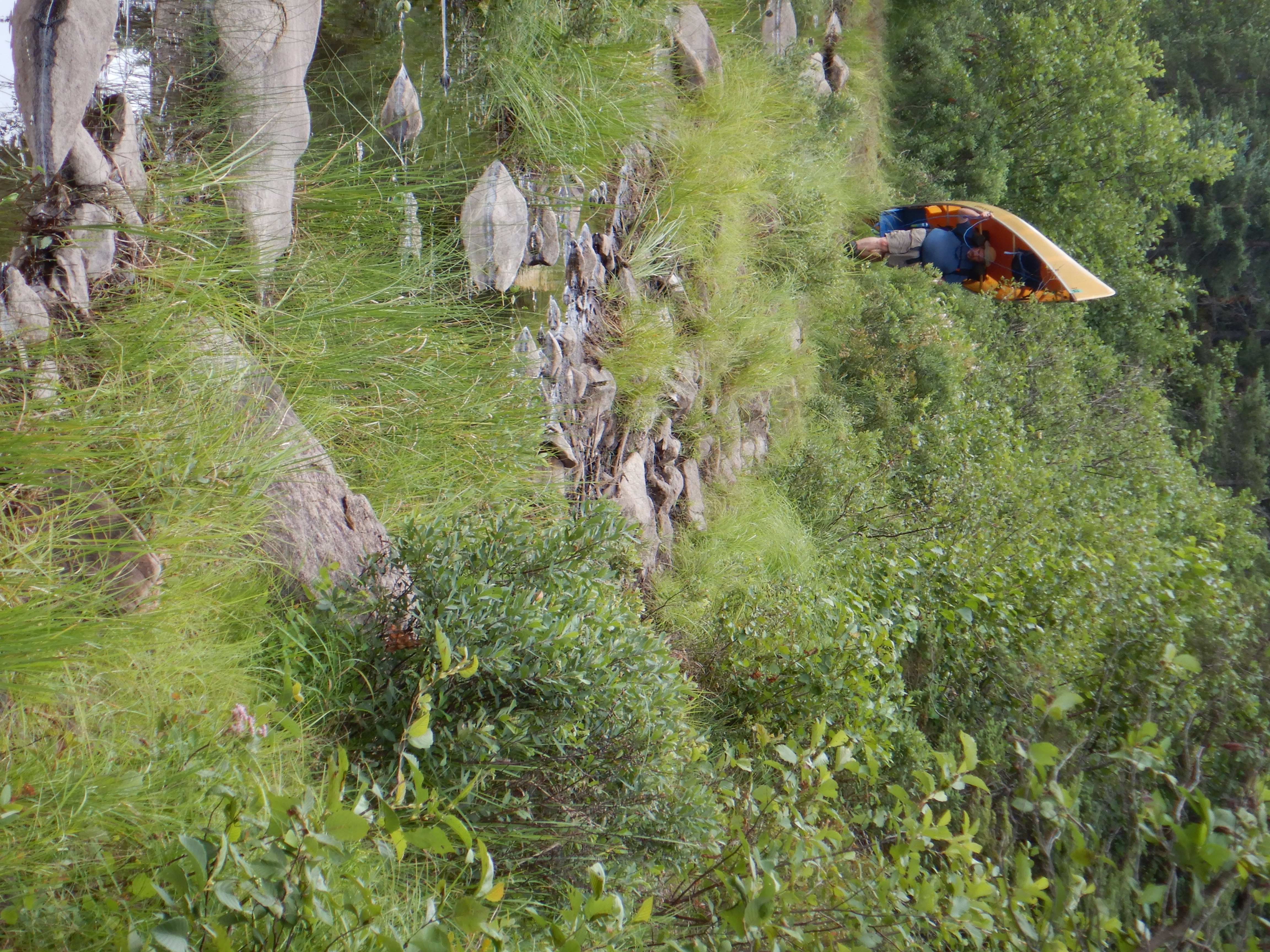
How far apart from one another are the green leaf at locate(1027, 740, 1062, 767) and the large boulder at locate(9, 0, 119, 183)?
1958 millimetres

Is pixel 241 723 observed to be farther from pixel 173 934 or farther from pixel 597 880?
pixel 597 880

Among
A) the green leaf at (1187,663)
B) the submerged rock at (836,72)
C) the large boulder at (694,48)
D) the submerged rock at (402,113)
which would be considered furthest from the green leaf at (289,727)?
the submerged rock at (836,72)

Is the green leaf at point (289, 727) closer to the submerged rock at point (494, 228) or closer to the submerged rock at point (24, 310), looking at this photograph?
the submerged rock at point (24, 310)

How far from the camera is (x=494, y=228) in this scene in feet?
8.02

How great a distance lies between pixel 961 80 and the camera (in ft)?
22.4

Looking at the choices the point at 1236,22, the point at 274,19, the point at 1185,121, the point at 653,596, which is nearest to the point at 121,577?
the point at 274,19

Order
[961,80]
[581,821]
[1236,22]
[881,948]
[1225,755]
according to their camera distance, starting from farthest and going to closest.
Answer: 1. [1236,22]
2. [961,80]
3. [1225,755]
4. [581,821]
5. [881,948]

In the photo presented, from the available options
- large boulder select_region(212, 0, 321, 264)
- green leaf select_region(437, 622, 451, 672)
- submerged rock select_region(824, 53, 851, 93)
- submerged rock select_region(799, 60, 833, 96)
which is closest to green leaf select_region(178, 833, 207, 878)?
green leaf select_region(437, 622, 451, 672)

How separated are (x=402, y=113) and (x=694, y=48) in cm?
201

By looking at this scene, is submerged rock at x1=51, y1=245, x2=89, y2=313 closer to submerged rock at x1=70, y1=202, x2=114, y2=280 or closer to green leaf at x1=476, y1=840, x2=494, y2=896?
submerged rock at x1=70, y1=202, x2=114, y2=280

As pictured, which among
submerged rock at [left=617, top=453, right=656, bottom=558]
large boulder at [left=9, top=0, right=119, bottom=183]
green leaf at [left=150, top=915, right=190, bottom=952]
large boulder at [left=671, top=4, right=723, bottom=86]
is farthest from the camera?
large boulder at [left=671, top=4, right=723, bottom=86]

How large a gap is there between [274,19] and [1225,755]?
449cm

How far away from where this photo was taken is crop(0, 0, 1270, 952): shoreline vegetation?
1.24 metres

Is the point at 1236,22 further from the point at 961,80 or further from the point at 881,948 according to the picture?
the point at 881,948
